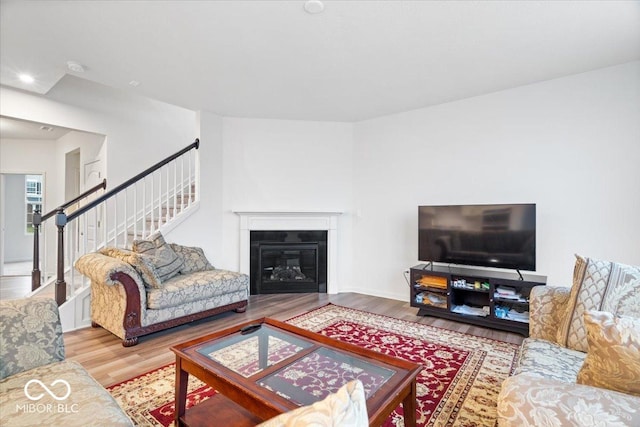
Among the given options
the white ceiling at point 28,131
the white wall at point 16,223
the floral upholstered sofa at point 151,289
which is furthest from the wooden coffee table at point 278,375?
the white wall at point 16,223

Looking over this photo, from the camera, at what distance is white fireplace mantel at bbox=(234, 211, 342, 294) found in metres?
4.66

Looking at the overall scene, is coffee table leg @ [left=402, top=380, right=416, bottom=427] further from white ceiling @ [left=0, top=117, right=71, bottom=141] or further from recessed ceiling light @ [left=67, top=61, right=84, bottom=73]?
white ceiling @ [left=0, top=117, right=71, bottom=141]

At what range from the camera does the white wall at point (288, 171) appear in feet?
15.6

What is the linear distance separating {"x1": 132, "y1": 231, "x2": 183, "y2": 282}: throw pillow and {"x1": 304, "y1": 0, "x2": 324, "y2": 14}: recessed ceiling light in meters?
2.67

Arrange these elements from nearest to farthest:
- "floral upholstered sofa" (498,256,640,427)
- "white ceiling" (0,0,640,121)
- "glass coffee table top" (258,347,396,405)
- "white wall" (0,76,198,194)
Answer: "floral upholstered sofa" (498,256,640,427), "glass coffee table top" (258,347,396,405), "white ceiling" (0,0,640,121), "white wall" (0,76,198,194)

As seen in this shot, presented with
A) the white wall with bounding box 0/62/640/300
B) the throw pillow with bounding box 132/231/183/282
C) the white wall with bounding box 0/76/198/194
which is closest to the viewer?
the white wall with bounding box 0/62/640/300

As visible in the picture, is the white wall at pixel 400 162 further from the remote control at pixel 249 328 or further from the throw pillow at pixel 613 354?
the throw pillow at pixel 613 354

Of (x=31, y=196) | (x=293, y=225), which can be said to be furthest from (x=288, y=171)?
(x=31, y=196)

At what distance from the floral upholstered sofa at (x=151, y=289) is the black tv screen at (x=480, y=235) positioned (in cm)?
226

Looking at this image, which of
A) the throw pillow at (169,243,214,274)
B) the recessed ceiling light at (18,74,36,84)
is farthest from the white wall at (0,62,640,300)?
the recessed ceiling light at (18,74,36,84)

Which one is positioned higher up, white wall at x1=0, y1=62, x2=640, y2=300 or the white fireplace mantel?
white wall at x1=0, y1=62, x2=640, y2=300

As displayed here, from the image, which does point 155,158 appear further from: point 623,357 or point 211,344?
point 623,357

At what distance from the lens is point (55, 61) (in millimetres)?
3014

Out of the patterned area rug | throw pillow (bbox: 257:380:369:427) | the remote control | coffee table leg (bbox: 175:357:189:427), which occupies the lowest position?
the patterned area rug
